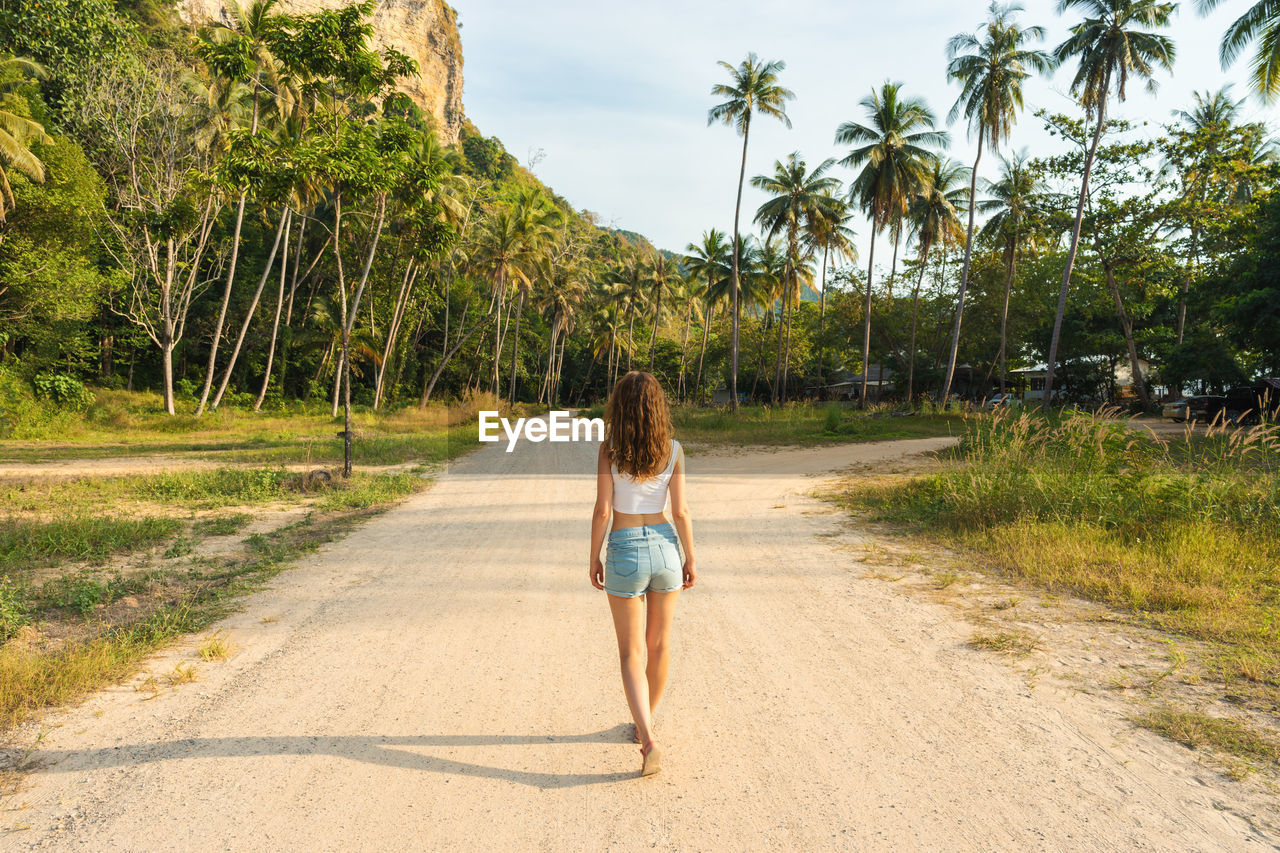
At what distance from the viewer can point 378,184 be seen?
35.8ft

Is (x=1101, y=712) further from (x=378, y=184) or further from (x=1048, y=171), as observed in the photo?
(x=1048, y=171)

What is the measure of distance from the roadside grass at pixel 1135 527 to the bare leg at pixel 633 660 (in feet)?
10.0

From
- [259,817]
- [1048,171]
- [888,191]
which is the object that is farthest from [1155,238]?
[259,817]

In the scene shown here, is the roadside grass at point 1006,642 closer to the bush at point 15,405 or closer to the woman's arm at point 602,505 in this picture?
the woman's arm at point 602,505

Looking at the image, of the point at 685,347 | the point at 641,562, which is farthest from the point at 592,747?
the point at 685,347

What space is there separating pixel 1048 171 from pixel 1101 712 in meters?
29.3

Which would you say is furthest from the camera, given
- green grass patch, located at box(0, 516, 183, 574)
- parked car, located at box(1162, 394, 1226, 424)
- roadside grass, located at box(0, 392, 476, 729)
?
parked car, located at box(1162, 394, 1226, 424)

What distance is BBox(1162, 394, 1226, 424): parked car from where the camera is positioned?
22.8 meters

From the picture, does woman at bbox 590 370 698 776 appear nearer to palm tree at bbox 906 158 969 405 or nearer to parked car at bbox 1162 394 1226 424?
parked car at bbox 1162 394 1226 424

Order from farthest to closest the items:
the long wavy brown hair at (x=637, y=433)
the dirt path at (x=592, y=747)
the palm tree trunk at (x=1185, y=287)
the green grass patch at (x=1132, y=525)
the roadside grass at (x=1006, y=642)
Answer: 1. the palm tree trunk at (x=1185, y=287)
2. the green grass patch at (x=1132, y=525)
3. the roadside grass at (x=1006, y=642)
4. the long wavy brown hair at (x=637, y=433)
5. the dirt path at (x=592, y=747)

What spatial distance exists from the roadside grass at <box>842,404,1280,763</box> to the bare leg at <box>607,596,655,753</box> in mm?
3058

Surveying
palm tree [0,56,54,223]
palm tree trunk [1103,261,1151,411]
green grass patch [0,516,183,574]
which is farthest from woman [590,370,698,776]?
palm tree trunk [1103,261,1151,411]

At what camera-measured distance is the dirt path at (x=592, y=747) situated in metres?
2.34

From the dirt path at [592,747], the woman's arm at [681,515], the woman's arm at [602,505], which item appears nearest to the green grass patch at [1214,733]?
the dirt path at [592,747]
